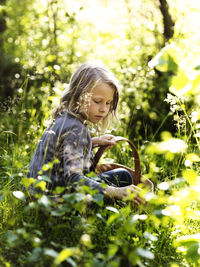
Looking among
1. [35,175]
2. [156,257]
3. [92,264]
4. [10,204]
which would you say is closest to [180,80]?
[92,264]

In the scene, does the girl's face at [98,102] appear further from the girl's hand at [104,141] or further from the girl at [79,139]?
the girl's hand at [104,141]

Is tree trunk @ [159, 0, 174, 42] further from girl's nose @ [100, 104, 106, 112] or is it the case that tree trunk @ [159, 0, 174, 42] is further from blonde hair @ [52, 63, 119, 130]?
girl's nose @ [100, 104, 106, 112]

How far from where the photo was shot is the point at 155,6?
3881mm

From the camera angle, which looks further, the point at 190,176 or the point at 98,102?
the point at 98,102

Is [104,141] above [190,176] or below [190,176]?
below

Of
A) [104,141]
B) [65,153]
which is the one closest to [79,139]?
[65,153]

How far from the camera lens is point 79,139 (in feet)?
5.89

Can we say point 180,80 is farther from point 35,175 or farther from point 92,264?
point 35,175

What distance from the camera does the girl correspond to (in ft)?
5.83

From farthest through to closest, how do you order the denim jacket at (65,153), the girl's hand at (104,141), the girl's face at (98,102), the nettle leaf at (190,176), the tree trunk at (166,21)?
the tree trunk at (166,21) → the girl's hand at (104,141) → the girl's face at (98,102) → the denim jacket at (65,153) → the nettle leaf at (190,176)

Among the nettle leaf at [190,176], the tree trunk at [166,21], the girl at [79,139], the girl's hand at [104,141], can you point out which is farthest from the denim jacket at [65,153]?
the tree trunk at [166,21]

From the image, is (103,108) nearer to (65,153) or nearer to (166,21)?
(65,153)

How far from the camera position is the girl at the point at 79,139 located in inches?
70.0

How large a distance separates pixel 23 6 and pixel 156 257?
18.6 ft
